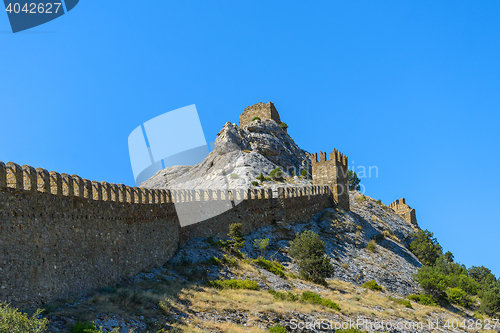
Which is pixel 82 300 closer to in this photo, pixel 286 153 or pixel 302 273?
pixel 302 273

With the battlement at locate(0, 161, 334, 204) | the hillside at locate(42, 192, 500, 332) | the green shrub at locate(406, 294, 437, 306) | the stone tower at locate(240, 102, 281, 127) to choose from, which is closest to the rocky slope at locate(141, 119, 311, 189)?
the stone tower at locate(240, 102, 281, 127)

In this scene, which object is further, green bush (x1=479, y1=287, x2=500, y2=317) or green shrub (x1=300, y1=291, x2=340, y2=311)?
green bush (x1=479, y1=287, x2=500, y2=317)

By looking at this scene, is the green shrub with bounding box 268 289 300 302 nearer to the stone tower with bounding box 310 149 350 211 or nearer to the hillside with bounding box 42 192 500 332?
the hillside with bounding box 42 192 500 332

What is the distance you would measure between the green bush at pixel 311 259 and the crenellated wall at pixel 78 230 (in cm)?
581

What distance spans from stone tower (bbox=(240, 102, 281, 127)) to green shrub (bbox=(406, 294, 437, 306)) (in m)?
35.9

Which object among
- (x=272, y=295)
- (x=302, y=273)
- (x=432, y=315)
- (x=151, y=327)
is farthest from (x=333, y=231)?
(x=151, y=327)

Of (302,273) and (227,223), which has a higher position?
(227,223)

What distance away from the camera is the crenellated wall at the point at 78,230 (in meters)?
12.6

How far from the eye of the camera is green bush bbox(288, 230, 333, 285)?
27156 mm

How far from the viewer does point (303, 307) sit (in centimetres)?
1988

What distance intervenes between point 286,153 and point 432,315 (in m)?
30.2

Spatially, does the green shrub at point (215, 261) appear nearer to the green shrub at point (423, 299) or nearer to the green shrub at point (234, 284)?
the green shrub at point (234, 284)

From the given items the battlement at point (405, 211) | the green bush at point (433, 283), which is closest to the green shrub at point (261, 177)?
the green bush at point (433, 283)

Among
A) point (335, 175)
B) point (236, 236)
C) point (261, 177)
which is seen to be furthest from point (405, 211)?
point (236, 236)
